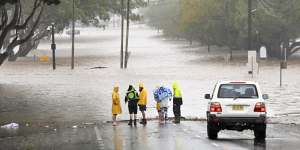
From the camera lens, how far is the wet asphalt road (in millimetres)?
19422

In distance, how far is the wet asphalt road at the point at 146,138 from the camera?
63.7 ft

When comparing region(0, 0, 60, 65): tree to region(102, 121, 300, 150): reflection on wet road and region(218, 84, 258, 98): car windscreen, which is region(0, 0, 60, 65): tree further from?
region(218, 84, 258, 98): car windscreen

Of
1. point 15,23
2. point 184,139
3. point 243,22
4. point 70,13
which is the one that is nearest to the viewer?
point 184,139

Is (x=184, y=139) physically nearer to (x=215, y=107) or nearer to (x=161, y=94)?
(x=215, y=107)

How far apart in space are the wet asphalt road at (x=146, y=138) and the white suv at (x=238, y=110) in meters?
0.43

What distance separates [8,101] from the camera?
138ft

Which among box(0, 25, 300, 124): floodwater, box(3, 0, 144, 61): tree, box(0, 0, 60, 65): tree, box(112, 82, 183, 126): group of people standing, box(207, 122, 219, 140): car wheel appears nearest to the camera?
box(207, 122, 219, 140): car wheel

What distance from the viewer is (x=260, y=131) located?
20703 millimetres

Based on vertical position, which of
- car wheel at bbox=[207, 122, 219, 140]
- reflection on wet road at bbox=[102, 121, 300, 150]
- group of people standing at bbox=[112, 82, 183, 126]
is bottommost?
reflection on wet road at bbox=[102, 121, 300, 150]

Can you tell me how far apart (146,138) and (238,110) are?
9.72 ft

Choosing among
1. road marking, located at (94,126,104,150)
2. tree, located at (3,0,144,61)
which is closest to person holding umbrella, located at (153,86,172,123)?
road marking, located at (94,126,104,150)

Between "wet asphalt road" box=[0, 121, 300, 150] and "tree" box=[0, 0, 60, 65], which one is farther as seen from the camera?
"tree" box=[0, 0, 60, 65]

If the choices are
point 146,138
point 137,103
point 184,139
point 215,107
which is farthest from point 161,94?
point 215,107

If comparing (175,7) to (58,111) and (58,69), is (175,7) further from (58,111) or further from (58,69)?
(58,111)
